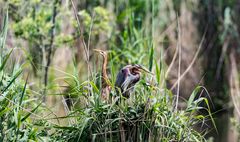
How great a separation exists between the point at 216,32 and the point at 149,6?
155cm

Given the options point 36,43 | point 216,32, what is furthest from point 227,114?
point 36,43

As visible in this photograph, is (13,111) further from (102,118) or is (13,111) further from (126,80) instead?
(126,80)

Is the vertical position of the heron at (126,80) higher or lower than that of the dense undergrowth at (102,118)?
higher

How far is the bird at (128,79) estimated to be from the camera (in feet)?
16.3

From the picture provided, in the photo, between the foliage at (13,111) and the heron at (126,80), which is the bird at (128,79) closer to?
the heron at (126,80)

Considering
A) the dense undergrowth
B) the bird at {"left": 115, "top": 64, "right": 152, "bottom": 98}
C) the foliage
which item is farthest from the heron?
the foliage

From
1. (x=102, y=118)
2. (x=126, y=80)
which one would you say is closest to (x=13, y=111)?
(x=102, y=118)

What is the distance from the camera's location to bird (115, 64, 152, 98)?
4.96 metres

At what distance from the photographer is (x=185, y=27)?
36.9 ft

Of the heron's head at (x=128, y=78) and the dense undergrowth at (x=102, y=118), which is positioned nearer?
the dense undergrowth at (x=102, y=118)

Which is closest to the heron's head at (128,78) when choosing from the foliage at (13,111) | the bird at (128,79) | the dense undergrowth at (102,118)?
the bird at (128,79)

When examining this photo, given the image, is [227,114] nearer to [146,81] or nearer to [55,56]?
[55,56]

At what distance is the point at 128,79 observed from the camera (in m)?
5.01

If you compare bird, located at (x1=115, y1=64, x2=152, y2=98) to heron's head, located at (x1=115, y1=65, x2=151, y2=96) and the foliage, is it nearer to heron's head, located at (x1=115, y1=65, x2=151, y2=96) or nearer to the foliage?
heron's head, located at (x1=115, y1=65, x2=151, y2=96)
